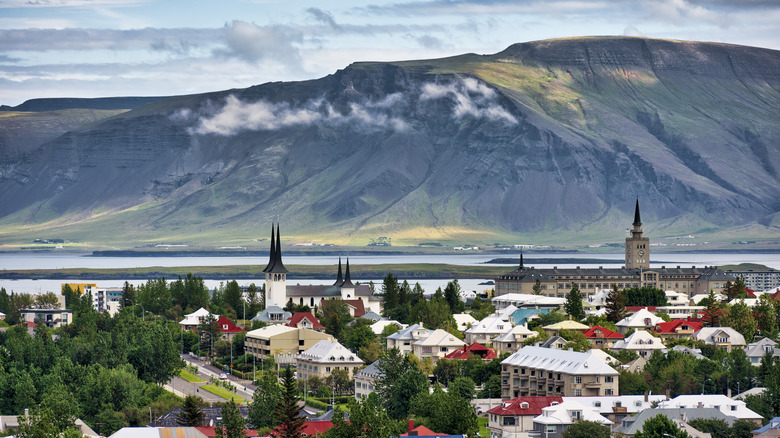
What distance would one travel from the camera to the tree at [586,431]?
306 ft

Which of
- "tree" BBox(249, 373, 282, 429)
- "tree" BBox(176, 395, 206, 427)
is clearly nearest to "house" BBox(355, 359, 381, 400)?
"tree" BBox(249, 373, 282, 429)

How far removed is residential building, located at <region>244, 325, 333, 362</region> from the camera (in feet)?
500

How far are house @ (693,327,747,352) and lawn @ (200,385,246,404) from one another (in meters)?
47.6

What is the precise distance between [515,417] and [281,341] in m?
54.3

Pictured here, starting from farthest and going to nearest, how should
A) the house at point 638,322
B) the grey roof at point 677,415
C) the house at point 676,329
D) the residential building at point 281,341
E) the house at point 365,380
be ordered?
1. the house at point 638,322
2. the house at point 676,329
3. the residential building at point 281,341
4. the house at point 365,380
5. the grey roof at point 677,415

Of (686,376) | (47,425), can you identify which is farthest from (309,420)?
(686,376)

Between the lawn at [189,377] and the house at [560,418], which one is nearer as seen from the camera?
the house at [560,418]

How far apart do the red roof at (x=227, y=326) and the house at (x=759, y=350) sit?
5868 centimetres

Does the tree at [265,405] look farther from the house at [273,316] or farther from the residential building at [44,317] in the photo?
the residential building at [44,317]

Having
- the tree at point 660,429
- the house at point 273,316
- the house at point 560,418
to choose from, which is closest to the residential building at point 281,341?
the house at point 273,316

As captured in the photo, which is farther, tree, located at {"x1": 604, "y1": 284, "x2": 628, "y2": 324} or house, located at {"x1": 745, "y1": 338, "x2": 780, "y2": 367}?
tree, located at {"x1": 604, "y1": 284, "x2": 628, "y2": 324}

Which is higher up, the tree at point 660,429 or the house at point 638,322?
the tree at point 660,429

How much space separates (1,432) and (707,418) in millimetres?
43333

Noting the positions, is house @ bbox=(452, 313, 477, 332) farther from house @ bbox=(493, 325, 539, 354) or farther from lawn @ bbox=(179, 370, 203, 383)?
lawn @ bbox=(179, 370, 203, 383)
